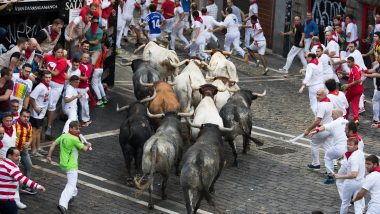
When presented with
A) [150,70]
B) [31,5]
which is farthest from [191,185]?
[31,5]

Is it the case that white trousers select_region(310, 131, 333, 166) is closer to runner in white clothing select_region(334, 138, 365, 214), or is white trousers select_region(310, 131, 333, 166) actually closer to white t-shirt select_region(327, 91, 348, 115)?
white t-shirt select_region(327, 91, 348, 115)

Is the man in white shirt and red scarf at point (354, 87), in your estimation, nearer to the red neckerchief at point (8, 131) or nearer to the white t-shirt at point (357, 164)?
the white t-shirt at point (357, 164)

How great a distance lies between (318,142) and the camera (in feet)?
72.0

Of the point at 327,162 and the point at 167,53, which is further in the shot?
the point at 167,53

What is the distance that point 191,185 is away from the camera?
60.1 ft

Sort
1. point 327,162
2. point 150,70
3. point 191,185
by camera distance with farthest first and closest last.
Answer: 1. point 150,70
2. point 327,162
3. point 191,185

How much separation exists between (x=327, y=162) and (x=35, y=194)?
619cm

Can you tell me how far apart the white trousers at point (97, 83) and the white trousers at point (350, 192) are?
31.4 ft

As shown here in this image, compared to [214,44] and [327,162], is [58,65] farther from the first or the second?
[214,44]

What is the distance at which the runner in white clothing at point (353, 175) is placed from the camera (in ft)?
60.5

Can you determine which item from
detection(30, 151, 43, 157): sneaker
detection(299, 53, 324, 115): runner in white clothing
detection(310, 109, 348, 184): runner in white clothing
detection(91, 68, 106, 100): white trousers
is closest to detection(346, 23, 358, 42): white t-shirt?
detection(299, 53, 324, 115): runner in white clothing

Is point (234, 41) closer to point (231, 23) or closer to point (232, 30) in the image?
point (232, 30)

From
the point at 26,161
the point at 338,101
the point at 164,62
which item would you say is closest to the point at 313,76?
the point at 338,101

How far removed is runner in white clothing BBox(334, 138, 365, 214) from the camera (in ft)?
60.5
